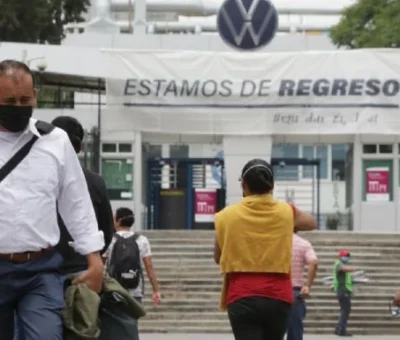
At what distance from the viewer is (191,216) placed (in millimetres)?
38625

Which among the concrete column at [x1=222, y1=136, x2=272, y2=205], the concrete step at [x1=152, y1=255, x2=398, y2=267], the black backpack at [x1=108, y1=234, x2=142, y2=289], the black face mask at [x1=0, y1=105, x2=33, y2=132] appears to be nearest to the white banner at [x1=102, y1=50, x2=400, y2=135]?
the concrete column at [x1=222, y1=136, x2=272, y2=205]

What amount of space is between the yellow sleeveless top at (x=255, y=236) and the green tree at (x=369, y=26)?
4567 cm

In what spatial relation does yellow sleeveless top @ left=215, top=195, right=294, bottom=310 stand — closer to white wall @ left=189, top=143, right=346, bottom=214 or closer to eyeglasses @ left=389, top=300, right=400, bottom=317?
eyeglasses @ left=389, top=300, right=400, bottom=317

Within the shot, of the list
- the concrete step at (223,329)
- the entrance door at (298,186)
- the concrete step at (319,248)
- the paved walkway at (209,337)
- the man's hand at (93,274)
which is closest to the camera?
the man's hand at (93,274)

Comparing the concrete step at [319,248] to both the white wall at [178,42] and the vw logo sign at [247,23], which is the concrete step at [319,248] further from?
the white wall at [178,42]

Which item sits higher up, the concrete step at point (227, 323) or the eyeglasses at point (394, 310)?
the eyeglasses at point (394, 310)

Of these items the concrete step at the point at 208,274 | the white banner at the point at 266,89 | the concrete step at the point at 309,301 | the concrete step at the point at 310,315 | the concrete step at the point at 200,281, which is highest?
the white banner at the point at 266,89

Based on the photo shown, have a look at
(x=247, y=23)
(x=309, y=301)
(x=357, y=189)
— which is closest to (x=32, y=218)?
(x=309, y=301)

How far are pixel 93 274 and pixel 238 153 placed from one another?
30185mm

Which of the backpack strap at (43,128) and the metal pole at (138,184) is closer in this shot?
the backpack strap at (43,128)

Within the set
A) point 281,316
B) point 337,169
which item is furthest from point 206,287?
point 337,169

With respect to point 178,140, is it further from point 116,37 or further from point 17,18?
point 116,37

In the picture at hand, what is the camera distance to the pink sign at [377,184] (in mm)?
37594

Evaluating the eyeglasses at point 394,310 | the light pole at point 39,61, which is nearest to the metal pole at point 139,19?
the light pole at point 39,61
